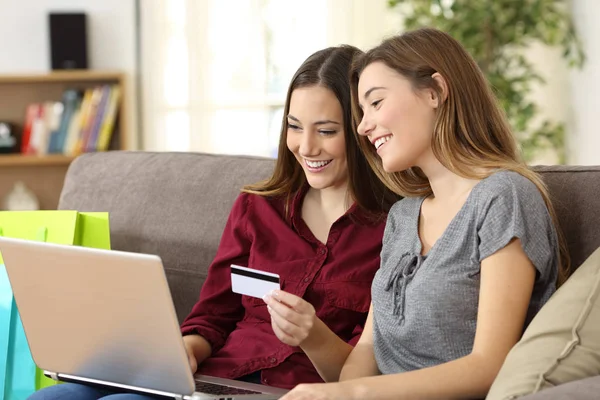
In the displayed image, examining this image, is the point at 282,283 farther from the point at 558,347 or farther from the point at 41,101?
the point at 41,101

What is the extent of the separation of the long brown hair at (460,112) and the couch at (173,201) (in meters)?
0.63

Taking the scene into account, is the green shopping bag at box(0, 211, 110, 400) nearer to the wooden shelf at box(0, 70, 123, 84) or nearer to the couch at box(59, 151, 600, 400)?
the couch at box(59, 151, 600, 400)

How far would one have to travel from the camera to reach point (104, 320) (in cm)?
140

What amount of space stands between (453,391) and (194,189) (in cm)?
102

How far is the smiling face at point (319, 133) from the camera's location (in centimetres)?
170

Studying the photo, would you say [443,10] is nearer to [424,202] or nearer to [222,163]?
[222,163]

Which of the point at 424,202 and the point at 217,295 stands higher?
the point at 424,202

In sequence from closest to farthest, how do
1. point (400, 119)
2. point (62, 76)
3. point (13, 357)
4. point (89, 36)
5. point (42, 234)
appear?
point (400, 119) → point (13, 357) → point (42, 234) → point (62, 76) → point (89, 36)

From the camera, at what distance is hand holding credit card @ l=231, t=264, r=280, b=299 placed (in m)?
1.40

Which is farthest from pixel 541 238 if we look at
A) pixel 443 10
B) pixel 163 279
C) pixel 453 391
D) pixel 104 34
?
pixel 104 34

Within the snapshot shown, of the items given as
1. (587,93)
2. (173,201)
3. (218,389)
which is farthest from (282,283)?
(587,93)

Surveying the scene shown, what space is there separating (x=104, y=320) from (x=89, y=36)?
129 inches

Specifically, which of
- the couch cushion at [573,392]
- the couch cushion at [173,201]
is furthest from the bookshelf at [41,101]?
the couch cushion at [573,392]

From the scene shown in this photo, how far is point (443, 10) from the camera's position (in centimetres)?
375
